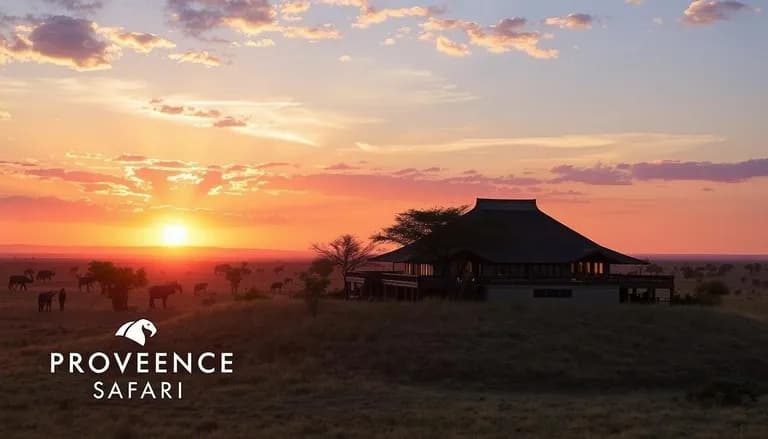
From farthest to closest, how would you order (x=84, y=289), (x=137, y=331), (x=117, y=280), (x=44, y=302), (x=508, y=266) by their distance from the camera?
(x=84, y=289), (x=117, y=280), (x=44, y=302), (x=508, y=266), (x=137, y=331)

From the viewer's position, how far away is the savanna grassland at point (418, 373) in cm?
3036

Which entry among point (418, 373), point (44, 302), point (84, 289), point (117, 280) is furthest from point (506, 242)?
point (84, 289)

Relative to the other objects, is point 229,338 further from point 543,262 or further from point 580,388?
point 543,262

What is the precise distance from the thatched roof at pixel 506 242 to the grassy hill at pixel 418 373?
10231 millimetres

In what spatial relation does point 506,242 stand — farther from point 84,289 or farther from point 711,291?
point 84,289

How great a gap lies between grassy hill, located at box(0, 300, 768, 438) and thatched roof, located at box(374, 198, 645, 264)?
10231 mm

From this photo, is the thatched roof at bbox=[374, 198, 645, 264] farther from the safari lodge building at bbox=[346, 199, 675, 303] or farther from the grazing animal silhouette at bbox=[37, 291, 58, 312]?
the grazing animal silhouette at bbox=[37, 291, 58, 312]

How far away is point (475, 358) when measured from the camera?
4397 cm

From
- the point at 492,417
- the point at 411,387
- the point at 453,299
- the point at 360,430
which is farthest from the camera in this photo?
the point at 453,299

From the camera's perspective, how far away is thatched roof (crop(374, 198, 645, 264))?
64.4 m

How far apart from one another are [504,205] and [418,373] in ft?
102

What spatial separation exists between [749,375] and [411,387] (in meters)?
17.5

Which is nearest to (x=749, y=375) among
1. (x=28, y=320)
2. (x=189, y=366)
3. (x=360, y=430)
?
(x=360, y=430)

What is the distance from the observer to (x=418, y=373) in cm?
4262
